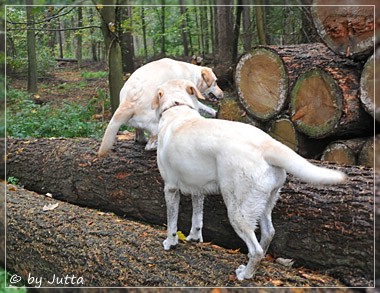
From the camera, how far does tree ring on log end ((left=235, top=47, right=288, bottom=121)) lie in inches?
195

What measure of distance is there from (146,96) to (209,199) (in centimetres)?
109

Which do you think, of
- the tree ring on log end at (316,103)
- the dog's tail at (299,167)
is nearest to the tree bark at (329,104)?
the tree ring on log end at (316,103)

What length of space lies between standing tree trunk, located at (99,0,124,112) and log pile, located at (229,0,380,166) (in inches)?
70.0

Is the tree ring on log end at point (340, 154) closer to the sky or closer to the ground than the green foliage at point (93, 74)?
closer to the ground

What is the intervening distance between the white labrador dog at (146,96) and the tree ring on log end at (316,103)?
1.25m

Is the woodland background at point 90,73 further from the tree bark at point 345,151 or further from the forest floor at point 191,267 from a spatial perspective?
the tree bark at point 345,151

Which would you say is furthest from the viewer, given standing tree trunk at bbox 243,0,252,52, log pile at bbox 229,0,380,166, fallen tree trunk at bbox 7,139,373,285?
standing tree trunk at bbox 243,0,252,52

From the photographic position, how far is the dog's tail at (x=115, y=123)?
3.65 meters

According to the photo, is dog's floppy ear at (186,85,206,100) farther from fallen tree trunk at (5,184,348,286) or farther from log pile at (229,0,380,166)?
log pile at (229,0,380,166)

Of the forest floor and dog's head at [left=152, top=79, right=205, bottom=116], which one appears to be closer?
the forest floor

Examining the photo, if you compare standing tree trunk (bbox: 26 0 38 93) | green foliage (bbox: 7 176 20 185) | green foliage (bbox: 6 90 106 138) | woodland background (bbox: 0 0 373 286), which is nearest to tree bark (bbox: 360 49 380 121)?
woodland background (bbox: 0 0 373 286)

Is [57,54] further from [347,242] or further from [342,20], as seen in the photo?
[347,242]

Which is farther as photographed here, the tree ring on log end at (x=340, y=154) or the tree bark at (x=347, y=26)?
the tree ring on log end at (x=340, y=154)

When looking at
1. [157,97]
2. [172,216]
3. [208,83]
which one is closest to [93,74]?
[208,83]
